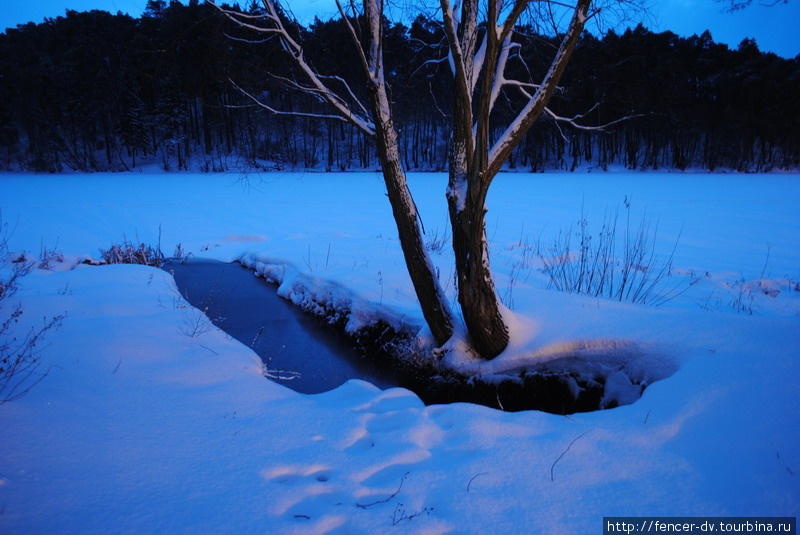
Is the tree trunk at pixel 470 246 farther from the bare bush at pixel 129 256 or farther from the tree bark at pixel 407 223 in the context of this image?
the bare bush at pixel 129 256

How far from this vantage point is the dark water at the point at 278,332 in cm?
459

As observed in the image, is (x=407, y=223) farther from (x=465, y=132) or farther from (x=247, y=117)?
(x=247, y=117)

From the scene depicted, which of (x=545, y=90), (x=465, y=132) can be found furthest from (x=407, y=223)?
(x=545, y=90)

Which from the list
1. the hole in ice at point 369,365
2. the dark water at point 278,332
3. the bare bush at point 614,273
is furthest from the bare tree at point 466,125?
the bare bush at point 614,273

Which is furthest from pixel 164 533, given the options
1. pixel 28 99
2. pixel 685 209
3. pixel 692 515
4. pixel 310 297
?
pixel 28 99

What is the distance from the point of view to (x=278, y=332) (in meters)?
5.70

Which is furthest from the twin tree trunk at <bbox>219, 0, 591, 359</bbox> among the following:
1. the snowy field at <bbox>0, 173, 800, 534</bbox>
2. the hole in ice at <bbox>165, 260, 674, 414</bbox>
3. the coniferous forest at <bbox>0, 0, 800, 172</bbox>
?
the coniferous forest at <bbox>0, 0, 800, 172</bbox>

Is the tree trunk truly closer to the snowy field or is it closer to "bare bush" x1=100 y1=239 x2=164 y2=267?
the snowy field

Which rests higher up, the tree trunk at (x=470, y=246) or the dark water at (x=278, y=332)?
the tree trunk at (x=470, y=246)

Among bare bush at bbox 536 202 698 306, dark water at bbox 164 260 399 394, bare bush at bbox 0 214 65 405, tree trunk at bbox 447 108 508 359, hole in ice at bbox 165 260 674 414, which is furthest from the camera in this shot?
bare bush at bbox 536 202 698 306

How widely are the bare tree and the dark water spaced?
1.31 metres

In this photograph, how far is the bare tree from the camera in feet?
10.9

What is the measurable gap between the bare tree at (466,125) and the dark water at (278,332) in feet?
4.28

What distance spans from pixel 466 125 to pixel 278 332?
3778 millimetres
